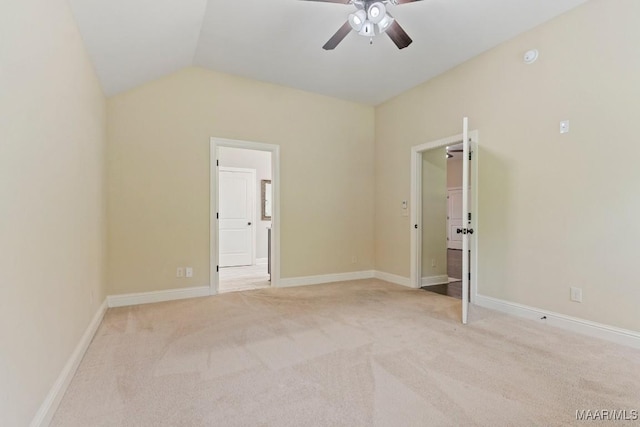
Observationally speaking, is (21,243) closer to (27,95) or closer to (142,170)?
(27,95)

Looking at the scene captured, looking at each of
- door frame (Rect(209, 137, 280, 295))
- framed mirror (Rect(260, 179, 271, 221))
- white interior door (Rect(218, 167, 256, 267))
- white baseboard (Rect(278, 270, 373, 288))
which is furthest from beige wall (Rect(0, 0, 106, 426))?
framed mirror (Rect(260, 179, 271, 221))

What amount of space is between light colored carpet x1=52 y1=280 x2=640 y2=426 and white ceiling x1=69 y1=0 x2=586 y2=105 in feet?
8.38

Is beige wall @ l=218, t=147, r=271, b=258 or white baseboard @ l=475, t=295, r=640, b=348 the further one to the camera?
beige wall @ l=218, t=147, r=271, b=258

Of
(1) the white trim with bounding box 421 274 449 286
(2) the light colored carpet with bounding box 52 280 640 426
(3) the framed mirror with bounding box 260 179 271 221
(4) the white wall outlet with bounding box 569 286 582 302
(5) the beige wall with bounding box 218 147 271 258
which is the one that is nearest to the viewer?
(2) the light colored carpet with bounding box 52 280 640 426

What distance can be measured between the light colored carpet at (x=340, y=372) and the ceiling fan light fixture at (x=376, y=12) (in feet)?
8.62

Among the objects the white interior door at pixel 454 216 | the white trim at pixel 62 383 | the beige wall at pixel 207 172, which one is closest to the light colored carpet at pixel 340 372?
the white trim at pixel 62 383

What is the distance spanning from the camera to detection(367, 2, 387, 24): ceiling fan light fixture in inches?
97.7

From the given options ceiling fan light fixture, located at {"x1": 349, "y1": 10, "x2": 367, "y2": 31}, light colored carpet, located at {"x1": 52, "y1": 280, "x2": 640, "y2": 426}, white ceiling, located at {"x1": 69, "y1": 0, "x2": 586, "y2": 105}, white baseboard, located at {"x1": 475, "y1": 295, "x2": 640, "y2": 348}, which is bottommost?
light colored carpet, located at {"x1": 52, "y1": 280, "x2": 640, "y2": 426}

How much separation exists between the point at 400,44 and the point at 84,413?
11.6 feet

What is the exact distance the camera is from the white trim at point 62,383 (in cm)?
153

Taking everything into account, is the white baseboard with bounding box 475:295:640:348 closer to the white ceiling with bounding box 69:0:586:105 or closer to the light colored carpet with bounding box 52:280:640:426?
the light colored carpet with bounding box 52:280:640:426

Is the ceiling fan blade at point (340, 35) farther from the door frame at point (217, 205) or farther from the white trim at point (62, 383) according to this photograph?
the white trim at point (62, 383)

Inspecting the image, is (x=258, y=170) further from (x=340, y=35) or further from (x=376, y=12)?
(x=376, y=12)

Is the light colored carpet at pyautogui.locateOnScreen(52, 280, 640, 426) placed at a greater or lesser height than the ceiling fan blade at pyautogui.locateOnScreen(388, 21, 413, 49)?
lesser
